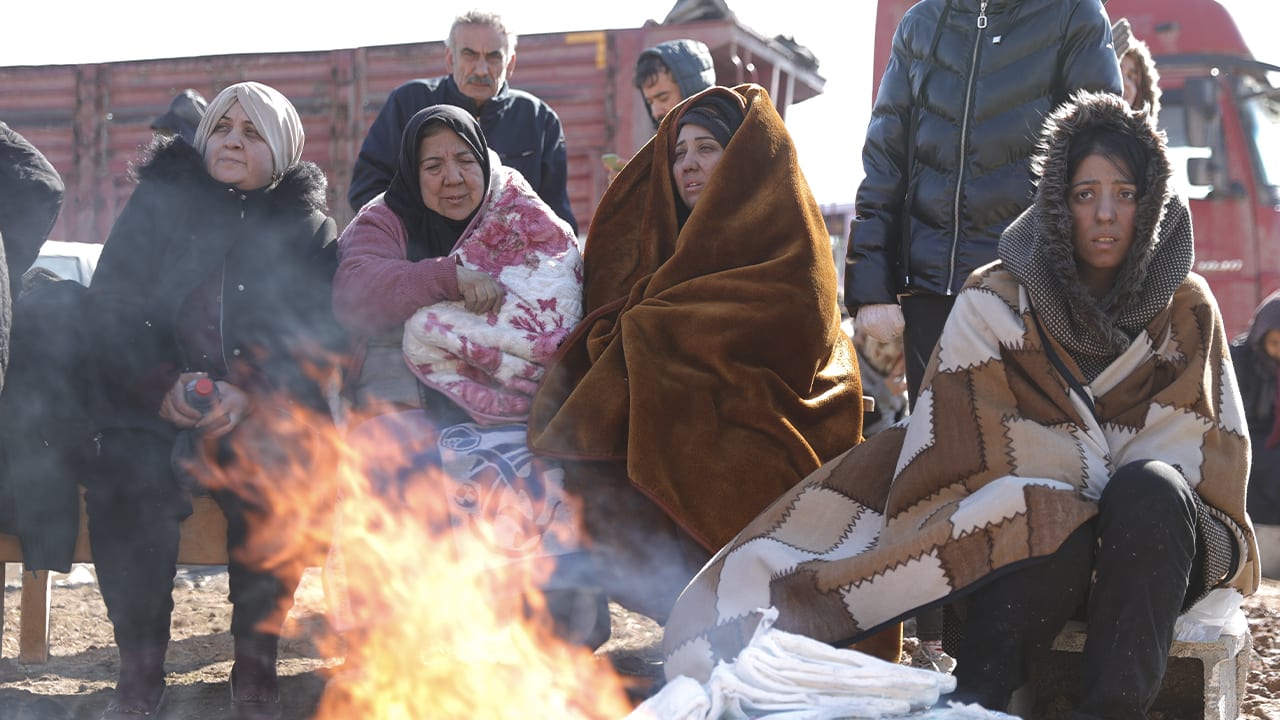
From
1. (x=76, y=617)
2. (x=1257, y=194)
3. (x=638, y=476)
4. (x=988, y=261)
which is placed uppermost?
(x=1257, y=194)

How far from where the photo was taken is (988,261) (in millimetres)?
3758

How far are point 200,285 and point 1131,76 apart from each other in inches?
138

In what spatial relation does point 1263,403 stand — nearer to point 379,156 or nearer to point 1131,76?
point 1131,76

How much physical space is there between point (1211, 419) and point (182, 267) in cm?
289

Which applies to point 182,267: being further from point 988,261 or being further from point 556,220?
point 988,261

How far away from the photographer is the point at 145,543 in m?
3.73

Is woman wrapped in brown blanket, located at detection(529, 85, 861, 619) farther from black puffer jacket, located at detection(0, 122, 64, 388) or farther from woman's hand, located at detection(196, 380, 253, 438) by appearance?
black puffer jacket, located at detection(0, 122, 64, 388)

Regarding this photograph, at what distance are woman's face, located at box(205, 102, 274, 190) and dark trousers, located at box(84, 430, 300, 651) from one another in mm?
851

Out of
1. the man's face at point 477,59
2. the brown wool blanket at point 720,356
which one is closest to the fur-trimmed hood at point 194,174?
the man's face at point 477,59

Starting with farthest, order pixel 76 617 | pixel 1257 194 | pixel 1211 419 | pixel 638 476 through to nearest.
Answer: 1. pixel 1257 194
2. pixel 76 617
3. pixel 638 476
4. pixel 1211 419

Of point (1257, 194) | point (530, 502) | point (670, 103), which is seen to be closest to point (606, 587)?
point (530, 502)

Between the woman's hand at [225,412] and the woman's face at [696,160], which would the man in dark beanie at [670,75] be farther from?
the woman's hand at [225,412]

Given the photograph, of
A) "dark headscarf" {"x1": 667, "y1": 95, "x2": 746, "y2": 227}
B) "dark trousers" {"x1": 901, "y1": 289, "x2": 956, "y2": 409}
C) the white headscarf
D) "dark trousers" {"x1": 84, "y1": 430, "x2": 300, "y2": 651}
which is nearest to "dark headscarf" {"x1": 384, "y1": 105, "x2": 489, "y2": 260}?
the white headscarf

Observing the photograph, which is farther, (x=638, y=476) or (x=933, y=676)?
(x=638, y=476)
